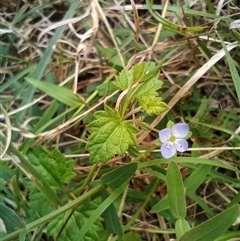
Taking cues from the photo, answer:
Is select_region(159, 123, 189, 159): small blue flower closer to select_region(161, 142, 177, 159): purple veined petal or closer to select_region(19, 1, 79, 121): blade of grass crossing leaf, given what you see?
select_region(161, 142, 177, 159): purple veined petal

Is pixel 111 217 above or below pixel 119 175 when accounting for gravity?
below

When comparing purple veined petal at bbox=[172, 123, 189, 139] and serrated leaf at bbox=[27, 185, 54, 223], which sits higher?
purple veined petal at bbox=[172, 123, 189, 139]

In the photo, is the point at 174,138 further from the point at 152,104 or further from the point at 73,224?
the point at 73,224

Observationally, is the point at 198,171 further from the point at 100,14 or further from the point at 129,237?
the point at 100,14

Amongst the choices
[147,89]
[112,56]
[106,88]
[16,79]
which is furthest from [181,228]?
[16,79]

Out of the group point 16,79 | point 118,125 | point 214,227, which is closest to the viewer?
point 214,227

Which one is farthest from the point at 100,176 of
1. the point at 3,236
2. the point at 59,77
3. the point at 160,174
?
the point at 59,77

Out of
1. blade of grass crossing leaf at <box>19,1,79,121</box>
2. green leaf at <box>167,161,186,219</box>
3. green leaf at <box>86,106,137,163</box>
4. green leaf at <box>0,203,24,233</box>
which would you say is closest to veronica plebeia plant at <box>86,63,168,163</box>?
green leaf at <box>86,106,137,163</box>
